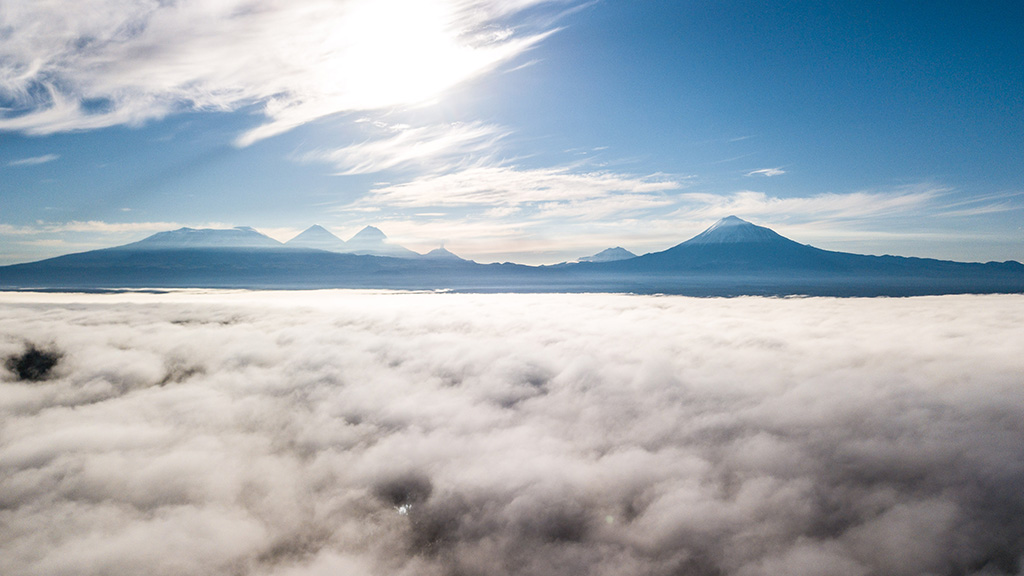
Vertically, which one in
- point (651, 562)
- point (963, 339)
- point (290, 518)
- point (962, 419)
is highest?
point (963, 339)

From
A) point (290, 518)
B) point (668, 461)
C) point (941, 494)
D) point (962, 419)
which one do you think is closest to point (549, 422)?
point (668, 461)

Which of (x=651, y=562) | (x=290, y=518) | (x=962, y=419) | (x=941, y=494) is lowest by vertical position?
(x=290, y=518)

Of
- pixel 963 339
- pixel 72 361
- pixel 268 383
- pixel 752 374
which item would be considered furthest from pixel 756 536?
pixel 72 361

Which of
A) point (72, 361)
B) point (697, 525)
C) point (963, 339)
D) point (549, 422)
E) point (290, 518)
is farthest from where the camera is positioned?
point (72, 361)

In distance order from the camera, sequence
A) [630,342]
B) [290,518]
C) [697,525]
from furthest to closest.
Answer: [630,342] → [290,518] → [697,525]

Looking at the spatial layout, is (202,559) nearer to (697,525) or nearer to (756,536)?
(697,525)

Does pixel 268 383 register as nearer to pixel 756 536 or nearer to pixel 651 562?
pixel 651 562

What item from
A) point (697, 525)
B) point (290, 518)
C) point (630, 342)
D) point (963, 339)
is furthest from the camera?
point (630, 342)

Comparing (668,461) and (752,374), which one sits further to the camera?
(752,374)

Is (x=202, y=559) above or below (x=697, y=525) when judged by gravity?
below
